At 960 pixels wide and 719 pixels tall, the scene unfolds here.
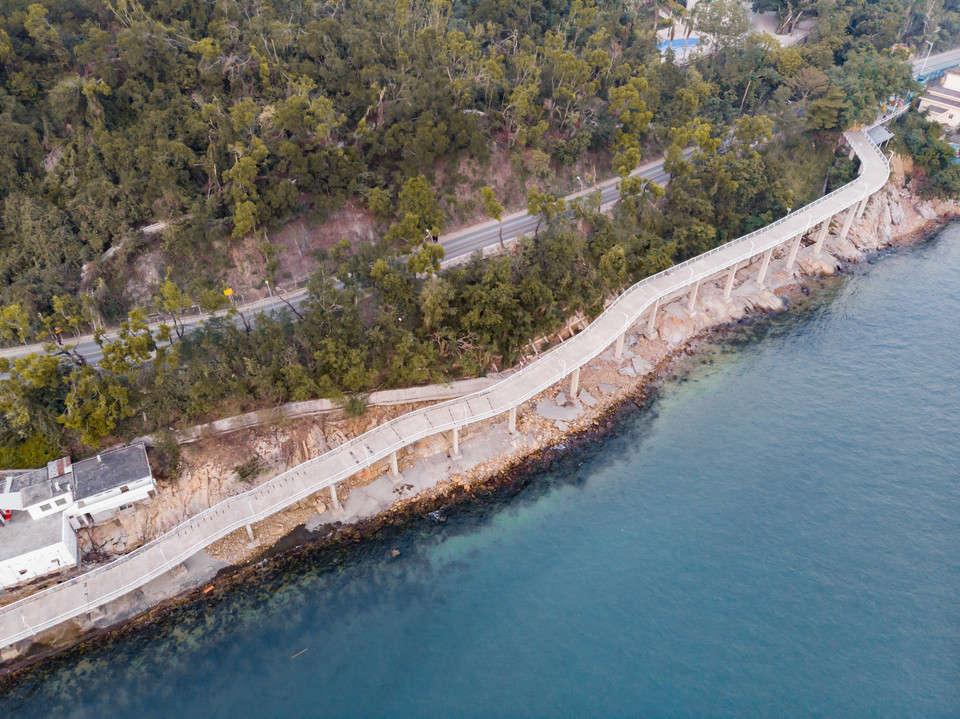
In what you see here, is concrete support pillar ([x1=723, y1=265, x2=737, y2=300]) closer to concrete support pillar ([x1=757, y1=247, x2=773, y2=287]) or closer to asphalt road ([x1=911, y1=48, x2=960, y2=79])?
concrete support pillar ([x1=757, y1=247, x2=773, y2=287])

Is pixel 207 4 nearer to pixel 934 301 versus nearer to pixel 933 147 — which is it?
pixel 934 301

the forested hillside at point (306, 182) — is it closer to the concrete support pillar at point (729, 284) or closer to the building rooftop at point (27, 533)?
the concrete support pillar at point (729, 284)

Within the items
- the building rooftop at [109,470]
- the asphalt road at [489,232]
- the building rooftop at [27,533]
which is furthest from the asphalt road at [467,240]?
the building rooftop at [27,533]

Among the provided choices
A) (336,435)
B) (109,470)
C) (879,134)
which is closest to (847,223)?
(879,134)

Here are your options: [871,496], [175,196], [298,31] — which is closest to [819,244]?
[871,496]

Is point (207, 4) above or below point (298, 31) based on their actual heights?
above

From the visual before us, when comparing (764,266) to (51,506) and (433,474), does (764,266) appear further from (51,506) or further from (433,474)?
(51,506)

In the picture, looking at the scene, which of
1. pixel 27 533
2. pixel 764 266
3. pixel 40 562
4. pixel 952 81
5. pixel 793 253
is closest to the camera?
pixel 40 562
